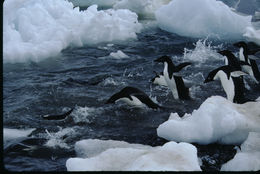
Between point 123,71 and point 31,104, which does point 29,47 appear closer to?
point 123,71

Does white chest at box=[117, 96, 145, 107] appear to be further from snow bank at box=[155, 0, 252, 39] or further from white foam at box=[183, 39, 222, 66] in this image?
snow bank at box=[155, 0, 252, 39]

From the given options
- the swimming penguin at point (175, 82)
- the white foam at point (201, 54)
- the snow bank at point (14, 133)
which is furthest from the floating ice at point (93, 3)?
the snow bank at point (14, 133)

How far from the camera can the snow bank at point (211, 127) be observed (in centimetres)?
454

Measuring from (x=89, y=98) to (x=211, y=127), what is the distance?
2.38 meters

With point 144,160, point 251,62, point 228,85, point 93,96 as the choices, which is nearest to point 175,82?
point 228,85

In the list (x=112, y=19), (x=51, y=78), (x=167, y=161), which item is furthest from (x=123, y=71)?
(x=167, y=161)

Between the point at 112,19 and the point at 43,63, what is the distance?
2.97 metres

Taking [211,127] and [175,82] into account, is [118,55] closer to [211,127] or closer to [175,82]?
[175,82]

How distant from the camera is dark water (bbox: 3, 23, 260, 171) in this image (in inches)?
170

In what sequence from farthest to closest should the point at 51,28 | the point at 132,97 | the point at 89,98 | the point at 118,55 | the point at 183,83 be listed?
1. the point at 51,28
2. the point at 118,55
3. the point at 183,83
4. the point at 89,98
5. the point at 132,97

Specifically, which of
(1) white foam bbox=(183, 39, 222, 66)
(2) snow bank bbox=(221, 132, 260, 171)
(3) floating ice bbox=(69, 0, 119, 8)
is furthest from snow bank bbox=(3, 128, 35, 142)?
(3) floating ice bbox=(69, 0, 119, 8)

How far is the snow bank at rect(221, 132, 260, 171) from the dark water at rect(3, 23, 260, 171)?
0.20 metres

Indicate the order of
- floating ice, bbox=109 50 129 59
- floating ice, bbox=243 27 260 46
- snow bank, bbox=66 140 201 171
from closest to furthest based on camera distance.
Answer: snow bank, bbox=66 140 201 171
floating ice, bbox=109 50 129 59
floating ice, bbox=243 27 260 46

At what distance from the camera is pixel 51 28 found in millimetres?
9211
